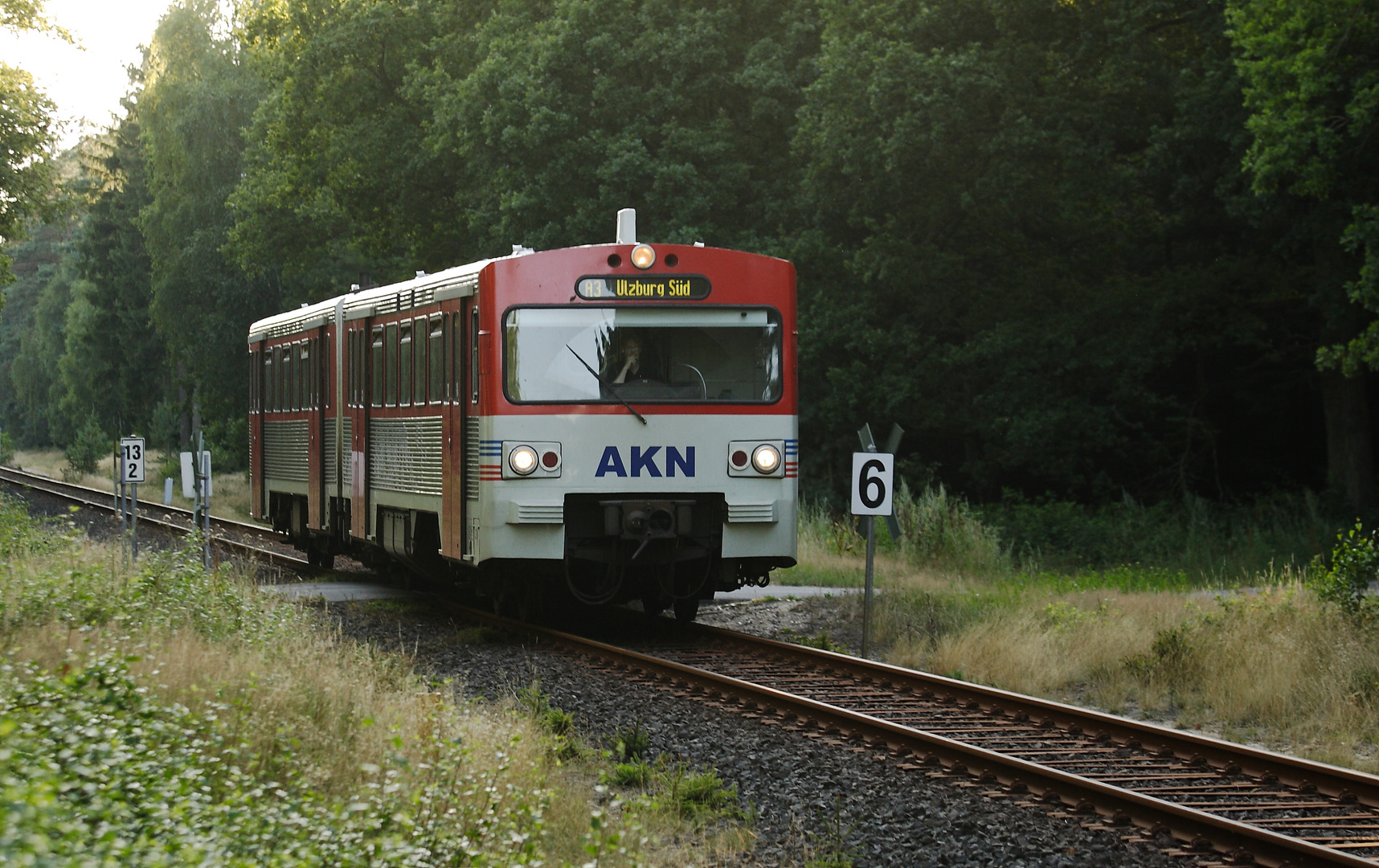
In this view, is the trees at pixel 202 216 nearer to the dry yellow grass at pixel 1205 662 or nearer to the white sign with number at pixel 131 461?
the white sign with number at pixel 131 461

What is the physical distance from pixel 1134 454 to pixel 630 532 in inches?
799

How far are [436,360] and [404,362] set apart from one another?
1.08 m

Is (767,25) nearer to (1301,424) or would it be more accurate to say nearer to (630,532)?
(1301,424)

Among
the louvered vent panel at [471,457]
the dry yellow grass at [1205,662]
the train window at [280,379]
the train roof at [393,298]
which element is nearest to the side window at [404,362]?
the train roof at [393,298]

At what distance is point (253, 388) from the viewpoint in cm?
2236

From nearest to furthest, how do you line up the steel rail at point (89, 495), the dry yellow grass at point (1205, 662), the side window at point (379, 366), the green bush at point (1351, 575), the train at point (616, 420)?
the dry yellow grass at point (1205, 662)
the green bush at point (1351, 575)
the train at point (616, 420)
the side window at point (379, 366)
the steel rail at point (89, 495)

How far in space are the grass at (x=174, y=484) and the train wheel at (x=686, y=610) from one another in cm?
2058

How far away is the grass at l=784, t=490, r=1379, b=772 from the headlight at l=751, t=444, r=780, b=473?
75.4 inches

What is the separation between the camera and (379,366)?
1598cm

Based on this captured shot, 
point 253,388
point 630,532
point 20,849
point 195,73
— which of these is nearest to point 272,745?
point 20,849

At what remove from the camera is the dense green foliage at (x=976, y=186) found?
2748 cm

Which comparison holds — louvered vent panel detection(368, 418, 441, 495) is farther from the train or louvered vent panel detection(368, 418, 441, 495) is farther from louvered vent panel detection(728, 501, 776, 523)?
louvered vent panel detection(728, 501, 776, 523)

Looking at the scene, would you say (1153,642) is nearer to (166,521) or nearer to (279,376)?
(279,376)

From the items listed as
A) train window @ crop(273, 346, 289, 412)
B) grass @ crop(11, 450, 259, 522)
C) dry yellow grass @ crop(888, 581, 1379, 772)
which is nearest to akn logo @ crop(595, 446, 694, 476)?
dry yellow grass @ crop(888, 581, 1379, 772)
